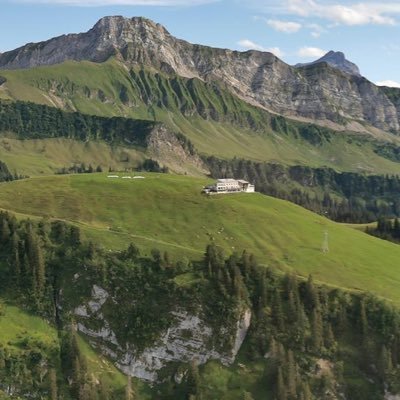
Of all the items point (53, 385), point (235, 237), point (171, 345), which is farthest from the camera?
point (235, 237)

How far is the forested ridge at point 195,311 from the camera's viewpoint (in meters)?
128

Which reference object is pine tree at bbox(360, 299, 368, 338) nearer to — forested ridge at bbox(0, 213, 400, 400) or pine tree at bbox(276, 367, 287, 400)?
forested ridge at bbox(0, 213, 400, 400)

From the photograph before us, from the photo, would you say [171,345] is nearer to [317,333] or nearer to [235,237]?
[317,333]

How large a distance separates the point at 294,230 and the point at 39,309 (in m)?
87.6

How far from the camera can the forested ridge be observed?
12850cm

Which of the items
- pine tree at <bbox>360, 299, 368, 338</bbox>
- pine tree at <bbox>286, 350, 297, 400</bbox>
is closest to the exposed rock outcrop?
pine tree at <bbox>286, 350, 297, 400</bbox>

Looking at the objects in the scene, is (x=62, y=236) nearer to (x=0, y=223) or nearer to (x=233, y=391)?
(x=0, y=223)

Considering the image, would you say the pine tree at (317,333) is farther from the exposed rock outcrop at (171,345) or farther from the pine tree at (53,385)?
the pine tree at (53,385)

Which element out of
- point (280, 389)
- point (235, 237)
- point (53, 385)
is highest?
point (235, 237)

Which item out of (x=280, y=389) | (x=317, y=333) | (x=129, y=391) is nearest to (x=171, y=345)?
(x=129, y=391)

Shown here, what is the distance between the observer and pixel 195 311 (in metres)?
143

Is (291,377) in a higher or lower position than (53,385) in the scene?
higher

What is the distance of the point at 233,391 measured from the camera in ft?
428

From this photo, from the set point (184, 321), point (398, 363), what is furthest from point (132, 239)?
point (398, 363)
